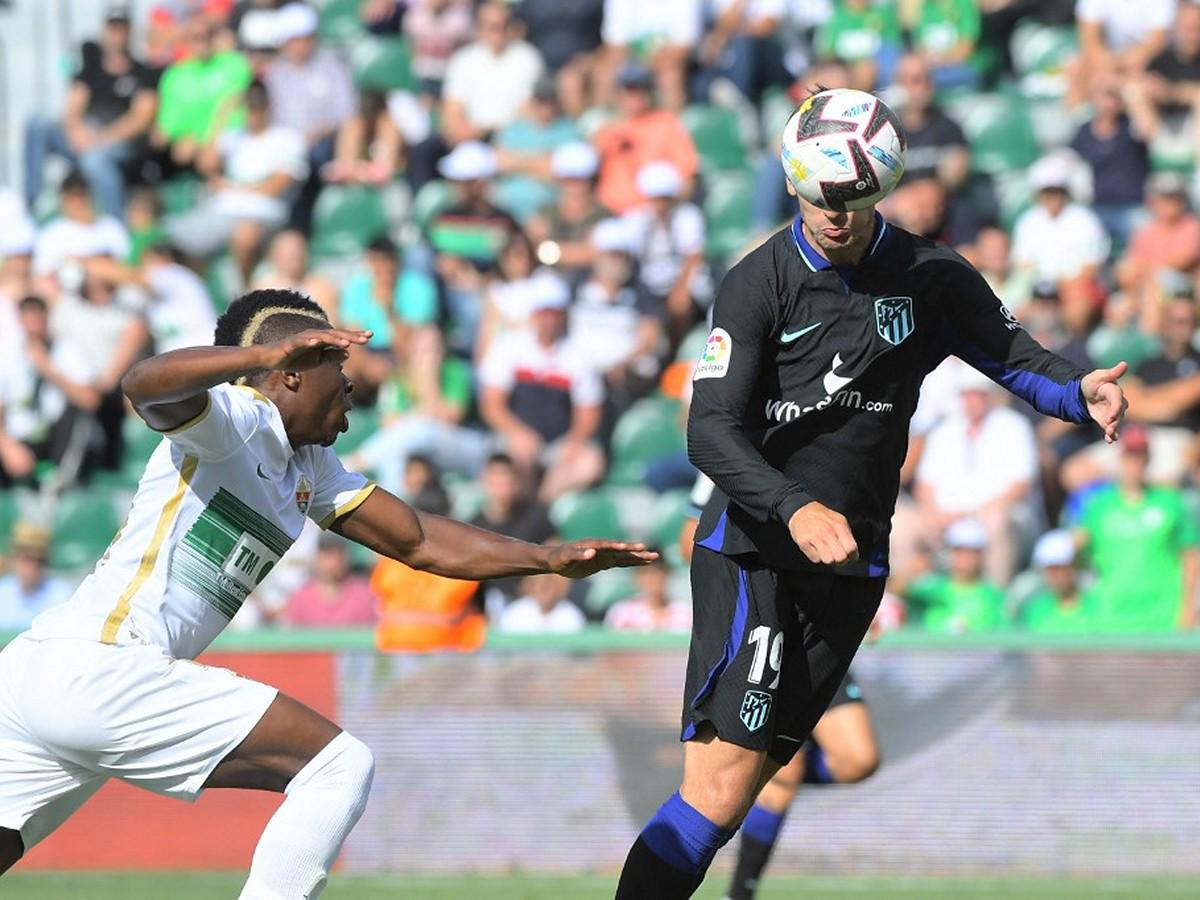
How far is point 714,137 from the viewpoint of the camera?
14.7 m

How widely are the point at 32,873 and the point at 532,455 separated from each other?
4184mm

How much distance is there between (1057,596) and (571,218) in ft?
15.7

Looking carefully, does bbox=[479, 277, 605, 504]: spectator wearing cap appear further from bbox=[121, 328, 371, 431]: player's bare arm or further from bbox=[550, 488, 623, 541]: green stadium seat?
bbox=[121, 328, 371, 431]: player's bare arm

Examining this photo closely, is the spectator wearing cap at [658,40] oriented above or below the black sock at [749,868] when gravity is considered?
above

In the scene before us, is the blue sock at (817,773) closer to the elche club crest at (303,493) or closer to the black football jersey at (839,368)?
the black football jersey at (839,368)

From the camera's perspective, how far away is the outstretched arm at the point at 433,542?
6.06 meters

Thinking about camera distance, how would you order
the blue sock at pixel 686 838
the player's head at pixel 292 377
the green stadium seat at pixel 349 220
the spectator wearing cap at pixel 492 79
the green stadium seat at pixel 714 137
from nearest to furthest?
1. the player's head at pixel 292 377
2. the blue sock at pixel 686 838
3. the green stadium seat at pixel 714 137
4. the green stadium seat at pixel 349 220
5. the spectator wearing cap at pixel 492 79

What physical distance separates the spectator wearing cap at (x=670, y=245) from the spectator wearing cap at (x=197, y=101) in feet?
12.1

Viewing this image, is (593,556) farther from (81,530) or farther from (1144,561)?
(81,530)

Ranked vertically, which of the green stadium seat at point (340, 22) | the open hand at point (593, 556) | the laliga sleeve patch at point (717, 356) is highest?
the laliga sleeve patch at point (717, 356)

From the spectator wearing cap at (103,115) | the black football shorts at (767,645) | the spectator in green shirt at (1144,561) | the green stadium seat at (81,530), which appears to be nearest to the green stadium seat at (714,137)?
the spectator wearing cap at (103,115)

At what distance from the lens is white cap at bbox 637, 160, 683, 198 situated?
13598 mm

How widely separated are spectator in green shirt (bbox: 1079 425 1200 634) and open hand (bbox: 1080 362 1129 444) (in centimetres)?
543

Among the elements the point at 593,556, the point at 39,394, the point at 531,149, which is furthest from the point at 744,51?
the point at 593,556
